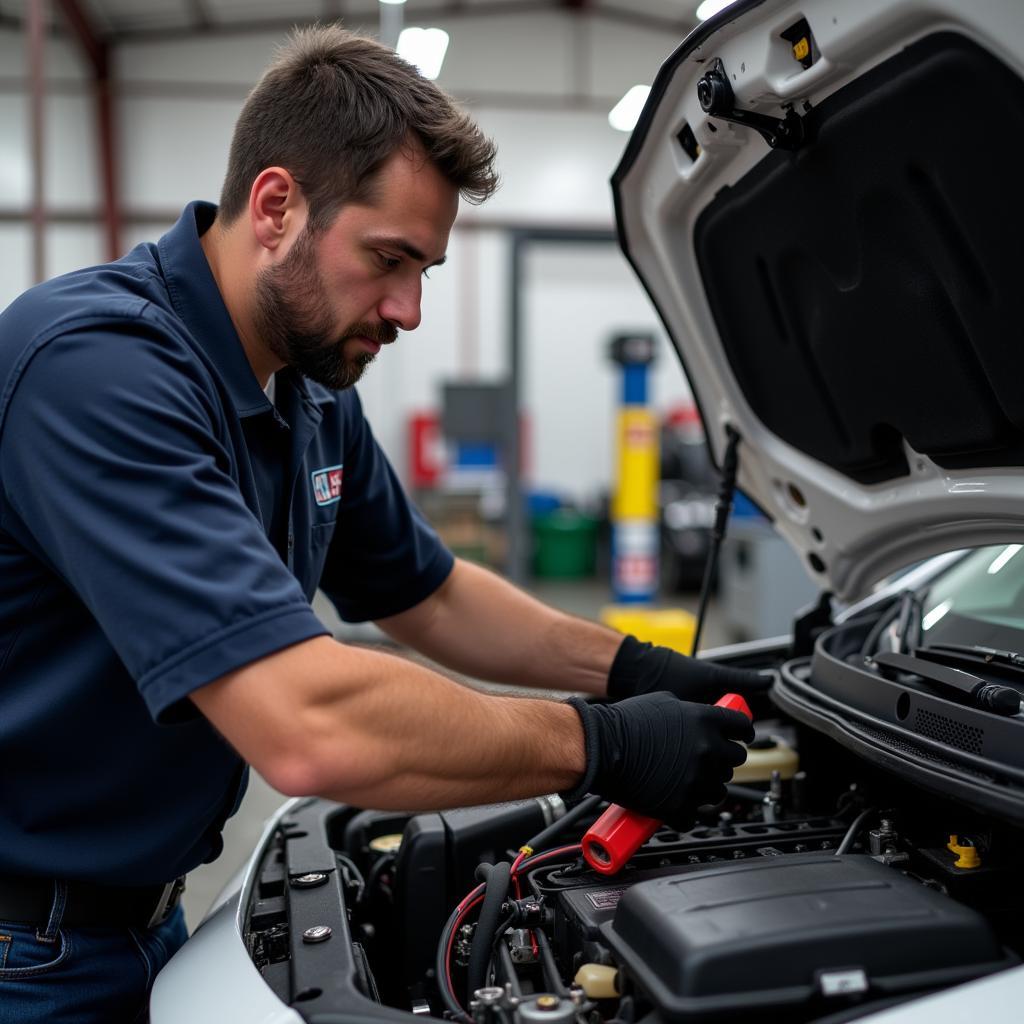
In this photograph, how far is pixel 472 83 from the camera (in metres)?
9.70

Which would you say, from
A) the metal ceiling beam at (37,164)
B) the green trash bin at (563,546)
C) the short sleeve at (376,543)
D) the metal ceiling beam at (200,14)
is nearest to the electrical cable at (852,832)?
the short sleeve at (376,543)

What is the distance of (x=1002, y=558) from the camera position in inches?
59.1

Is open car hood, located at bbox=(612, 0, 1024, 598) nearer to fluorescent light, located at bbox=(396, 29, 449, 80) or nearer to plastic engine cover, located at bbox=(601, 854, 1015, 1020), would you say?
plastic engine cover, located at bbox=(601, 854, 1015, 1020)

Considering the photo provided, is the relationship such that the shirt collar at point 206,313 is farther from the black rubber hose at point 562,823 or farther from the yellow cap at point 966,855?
the yellow cap at point 966,855

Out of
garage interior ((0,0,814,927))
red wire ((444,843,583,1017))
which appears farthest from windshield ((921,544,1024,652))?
garage interior ((0,0,814,927))

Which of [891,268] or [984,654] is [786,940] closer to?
[984,654]

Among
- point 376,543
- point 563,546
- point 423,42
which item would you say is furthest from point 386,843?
point 563,546

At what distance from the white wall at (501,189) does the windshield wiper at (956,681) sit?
8206 millimetres

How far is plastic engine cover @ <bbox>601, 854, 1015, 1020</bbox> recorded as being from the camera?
84 cm

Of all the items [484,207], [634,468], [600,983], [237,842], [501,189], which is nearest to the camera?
[600,983]

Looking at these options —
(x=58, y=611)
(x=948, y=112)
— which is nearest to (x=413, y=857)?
(x=58, y=611)

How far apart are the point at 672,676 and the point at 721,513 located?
0.29 m

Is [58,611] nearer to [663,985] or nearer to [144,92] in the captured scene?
[663,985]

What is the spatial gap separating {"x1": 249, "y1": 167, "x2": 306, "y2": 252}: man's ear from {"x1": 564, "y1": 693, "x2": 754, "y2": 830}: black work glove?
68cm
